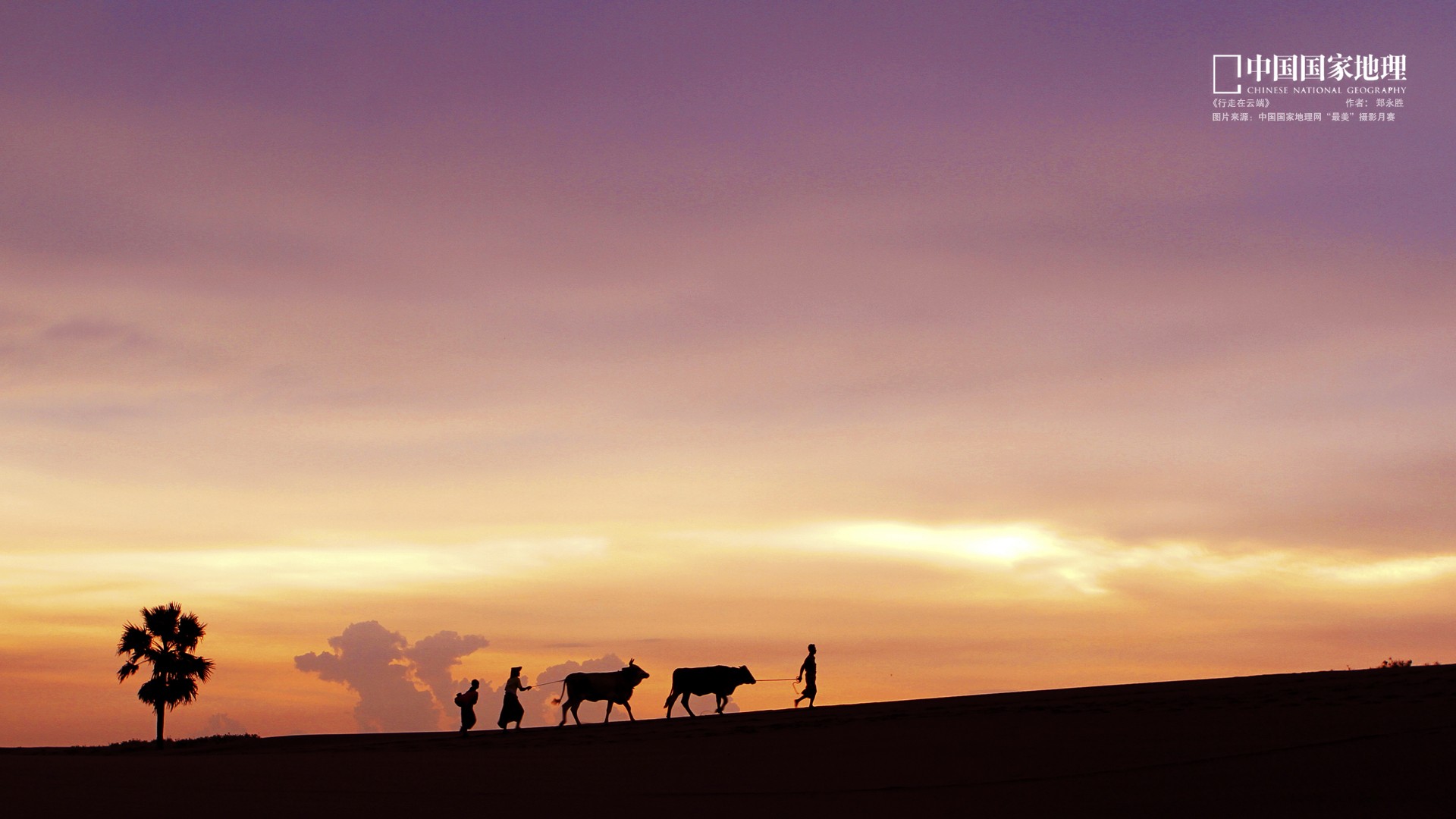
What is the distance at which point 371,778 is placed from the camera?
1850 centimetres

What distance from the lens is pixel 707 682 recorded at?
33.4 meters

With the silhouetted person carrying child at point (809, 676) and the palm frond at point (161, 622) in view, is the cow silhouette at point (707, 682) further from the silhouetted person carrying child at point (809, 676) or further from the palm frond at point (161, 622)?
the palm frond at point (161, 622)

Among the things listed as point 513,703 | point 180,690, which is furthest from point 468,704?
point 180,690

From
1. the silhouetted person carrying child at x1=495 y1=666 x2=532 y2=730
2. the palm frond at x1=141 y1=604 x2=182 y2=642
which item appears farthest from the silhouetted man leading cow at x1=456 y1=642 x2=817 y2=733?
the palm frond at x1=141 y1=604 x2=182 y2=642

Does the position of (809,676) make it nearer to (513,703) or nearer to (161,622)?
(513,703)

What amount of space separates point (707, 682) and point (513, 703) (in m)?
5.18

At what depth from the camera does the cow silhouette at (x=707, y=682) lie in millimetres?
33062

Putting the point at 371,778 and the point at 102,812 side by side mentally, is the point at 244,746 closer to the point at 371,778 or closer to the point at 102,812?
the point at 371,778

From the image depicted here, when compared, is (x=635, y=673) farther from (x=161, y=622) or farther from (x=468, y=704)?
(x=161, y=622)

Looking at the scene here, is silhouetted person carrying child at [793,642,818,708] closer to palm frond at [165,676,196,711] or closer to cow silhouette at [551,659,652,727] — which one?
cow silhouette at [551,659,652,727]

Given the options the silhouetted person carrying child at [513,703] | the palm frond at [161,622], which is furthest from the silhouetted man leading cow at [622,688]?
the palm frond at [161,622]

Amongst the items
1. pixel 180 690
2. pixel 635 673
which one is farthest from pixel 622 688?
pixel 180 690

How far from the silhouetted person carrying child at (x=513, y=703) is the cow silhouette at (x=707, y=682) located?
12.8 ft

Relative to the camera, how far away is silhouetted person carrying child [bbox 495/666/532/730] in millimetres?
31406
